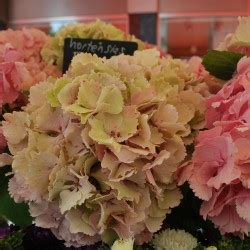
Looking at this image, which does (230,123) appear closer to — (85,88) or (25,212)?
(85,88)

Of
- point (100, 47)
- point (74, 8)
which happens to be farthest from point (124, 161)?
point (74, 8)

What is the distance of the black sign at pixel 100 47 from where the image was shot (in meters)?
0.89

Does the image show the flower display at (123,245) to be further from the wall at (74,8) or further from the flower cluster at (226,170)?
the wall at (74,8)

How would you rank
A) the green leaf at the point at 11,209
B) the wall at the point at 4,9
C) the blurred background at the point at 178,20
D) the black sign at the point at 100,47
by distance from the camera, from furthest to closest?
1. the wall at the point at 4,9
2. the blurred background at the point at 178,20
3. the black sign at the point at 100,47
4. the green leaf at the point at 11,209

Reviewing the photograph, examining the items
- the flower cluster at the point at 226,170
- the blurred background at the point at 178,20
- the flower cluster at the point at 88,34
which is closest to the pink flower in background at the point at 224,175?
the flower cluster at the point at 226,170

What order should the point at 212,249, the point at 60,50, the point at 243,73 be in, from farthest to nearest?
the point at 60,50 → the point at 243,73 → the point at 212,249

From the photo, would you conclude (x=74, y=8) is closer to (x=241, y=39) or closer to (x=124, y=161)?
(x=241, y=39)

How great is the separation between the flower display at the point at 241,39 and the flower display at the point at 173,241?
279 millimetres

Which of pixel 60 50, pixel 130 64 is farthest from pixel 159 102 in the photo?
pixel 60 50

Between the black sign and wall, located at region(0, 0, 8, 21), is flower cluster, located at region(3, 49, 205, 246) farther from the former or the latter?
wall, located at region(0, 0, 8, 21)

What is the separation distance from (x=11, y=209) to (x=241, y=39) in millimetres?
374

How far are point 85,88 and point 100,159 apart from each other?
0.25 ft

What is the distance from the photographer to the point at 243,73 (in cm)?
68

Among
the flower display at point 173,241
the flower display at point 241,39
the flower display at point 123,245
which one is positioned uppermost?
the flower display at point 241,39
